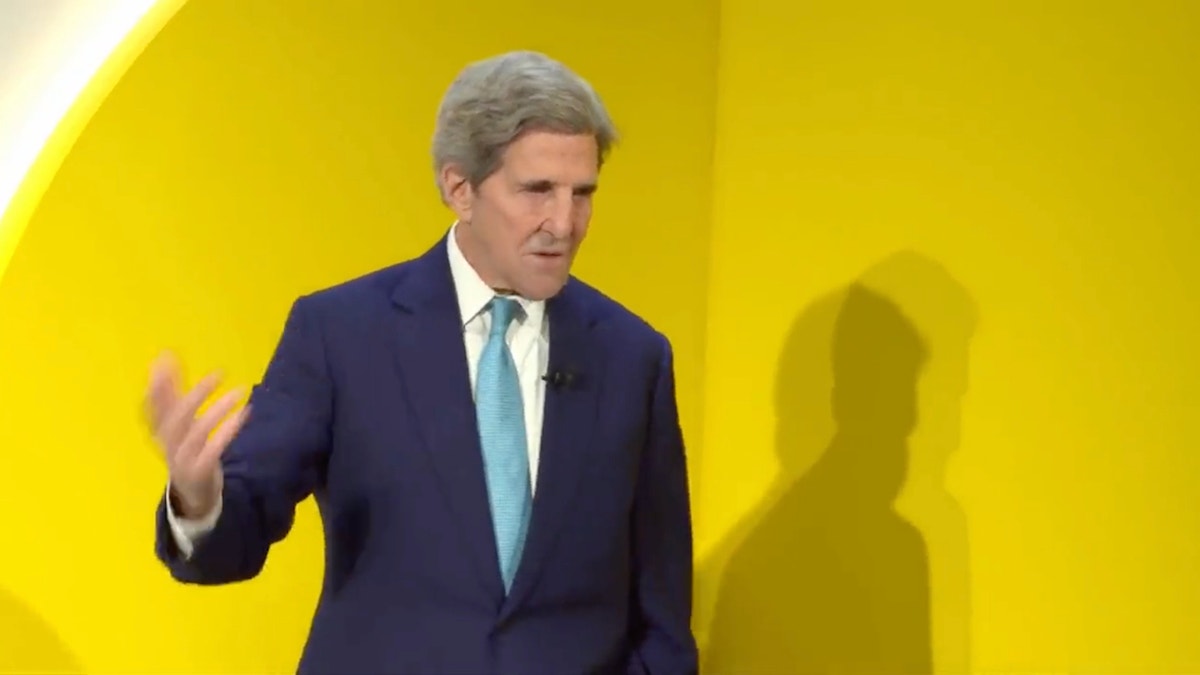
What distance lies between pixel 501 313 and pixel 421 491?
0.22 metres

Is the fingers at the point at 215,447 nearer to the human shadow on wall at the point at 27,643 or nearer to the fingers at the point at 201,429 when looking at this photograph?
the fingers at the point at 201,429

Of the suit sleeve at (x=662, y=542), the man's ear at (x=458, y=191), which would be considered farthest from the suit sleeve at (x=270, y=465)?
the suit sleeve at (x=662, y=542)

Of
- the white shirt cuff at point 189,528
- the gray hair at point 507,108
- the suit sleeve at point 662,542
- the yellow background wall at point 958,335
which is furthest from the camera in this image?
the yellow background wall at point 958,335

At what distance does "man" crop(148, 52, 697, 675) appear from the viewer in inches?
60.8

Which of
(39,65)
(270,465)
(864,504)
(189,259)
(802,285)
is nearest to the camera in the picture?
(270,465)

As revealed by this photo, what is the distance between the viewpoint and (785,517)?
270cm

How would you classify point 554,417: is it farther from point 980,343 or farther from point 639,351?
point 980,343

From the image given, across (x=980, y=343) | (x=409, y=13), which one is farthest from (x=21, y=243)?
(x=980, y=343)

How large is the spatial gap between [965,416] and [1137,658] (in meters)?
0.46

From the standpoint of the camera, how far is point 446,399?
158cm

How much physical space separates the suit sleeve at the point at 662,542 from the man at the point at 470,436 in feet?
0.27

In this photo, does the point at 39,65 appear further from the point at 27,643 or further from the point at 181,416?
the point at 181,416

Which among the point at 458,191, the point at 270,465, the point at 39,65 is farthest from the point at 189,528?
the point at 39,65

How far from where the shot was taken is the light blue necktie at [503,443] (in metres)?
1.59
